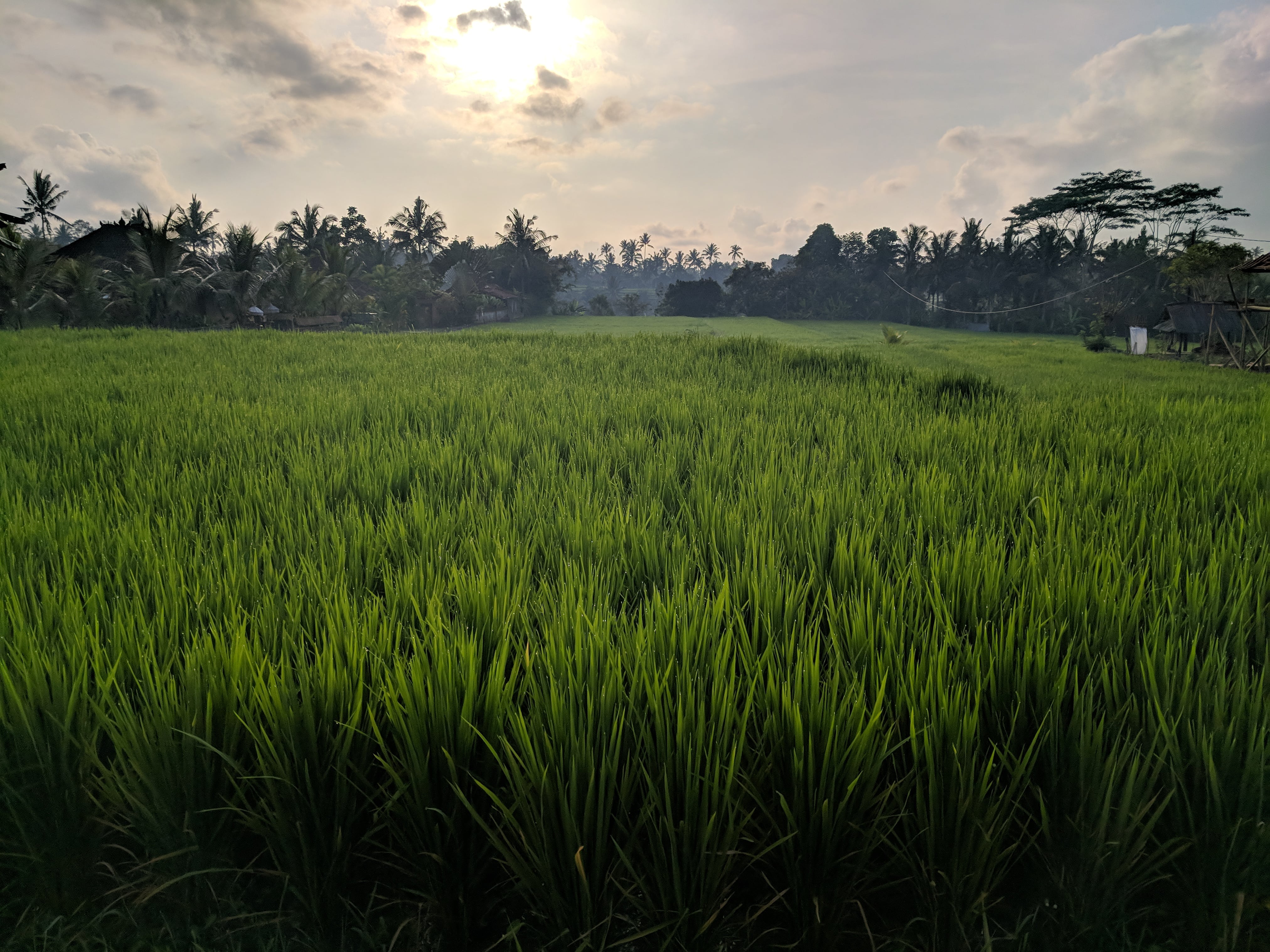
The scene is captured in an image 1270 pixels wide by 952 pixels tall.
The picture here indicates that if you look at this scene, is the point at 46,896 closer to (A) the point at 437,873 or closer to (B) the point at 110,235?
(A) the point at 437,873

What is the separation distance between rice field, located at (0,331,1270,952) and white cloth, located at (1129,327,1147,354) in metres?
26.7

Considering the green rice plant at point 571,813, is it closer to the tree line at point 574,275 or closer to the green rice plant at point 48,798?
the green rice plant at point 48,798

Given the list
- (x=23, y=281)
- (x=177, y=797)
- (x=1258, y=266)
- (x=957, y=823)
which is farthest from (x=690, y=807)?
(x=23, y=281)

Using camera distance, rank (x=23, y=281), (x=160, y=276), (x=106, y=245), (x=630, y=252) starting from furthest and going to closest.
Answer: (x=630, y=252) → (x=106, y=245) → (x=160, y=276) → (x=23, y=281)

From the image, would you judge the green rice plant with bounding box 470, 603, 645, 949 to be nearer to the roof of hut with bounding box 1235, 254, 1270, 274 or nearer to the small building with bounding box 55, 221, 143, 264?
the roof of hut with bounding box 1235, 254, 1270, 274

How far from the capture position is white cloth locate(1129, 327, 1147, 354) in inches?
882

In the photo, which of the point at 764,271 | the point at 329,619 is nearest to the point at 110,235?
the point at 329,619

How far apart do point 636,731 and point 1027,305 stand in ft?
170

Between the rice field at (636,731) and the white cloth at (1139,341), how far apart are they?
26.7 metres

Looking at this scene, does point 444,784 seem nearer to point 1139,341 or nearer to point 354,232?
point 1139,341

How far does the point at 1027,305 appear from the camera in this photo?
1688 inches

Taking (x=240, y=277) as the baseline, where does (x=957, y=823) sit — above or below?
below

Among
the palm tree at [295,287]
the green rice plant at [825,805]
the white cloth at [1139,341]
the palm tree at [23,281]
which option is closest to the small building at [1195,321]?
the white cloth at [1139,341]

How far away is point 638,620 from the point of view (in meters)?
1.17
